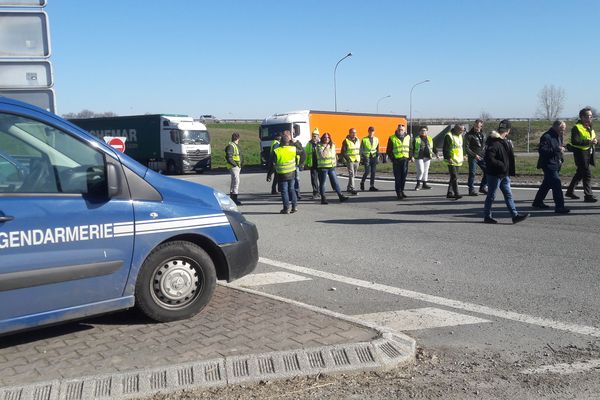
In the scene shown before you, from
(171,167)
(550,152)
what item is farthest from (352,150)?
(171,167)

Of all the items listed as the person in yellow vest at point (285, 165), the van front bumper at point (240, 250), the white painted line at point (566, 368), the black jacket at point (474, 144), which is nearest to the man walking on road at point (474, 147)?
the black jacket at point (474, 144)

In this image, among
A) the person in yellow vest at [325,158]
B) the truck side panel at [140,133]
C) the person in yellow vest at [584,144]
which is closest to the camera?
the person in yellow vest at [584,144]

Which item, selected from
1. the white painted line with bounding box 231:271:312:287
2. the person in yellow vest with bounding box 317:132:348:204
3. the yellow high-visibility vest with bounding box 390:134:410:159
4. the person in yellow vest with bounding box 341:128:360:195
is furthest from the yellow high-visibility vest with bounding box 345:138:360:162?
the white painted line with bounding box 231:271:312:287

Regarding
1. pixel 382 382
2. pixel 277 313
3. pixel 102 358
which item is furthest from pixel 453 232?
pixel 102 358

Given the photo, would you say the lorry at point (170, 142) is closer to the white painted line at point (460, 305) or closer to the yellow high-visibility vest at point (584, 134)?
the yellow high-visibility vest at point (584, 134)

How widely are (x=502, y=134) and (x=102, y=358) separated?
783 cm

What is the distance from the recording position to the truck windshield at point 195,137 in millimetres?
31219

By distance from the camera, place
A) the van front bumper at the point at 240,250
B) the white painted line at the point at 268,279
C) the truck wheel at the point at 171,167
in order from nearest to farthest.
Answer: the van front bumper at the point at 240,250, the white painted line at the point at 268,279, the truck wheel at the point at 171,167

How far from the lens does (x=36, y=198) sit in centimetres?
406

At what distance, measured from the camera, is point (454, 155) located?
13.2 m

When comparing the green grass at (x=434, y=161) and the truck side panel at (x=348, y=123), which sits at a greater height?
the truck side panel at (x=348, y=123)

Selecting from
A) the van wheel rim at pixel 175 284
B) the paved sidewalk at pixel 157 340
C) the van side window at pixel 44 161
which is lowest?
the paved sidewalk at pixel 157 340

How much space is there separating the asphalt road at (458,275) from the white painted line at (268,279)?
0.5 inches

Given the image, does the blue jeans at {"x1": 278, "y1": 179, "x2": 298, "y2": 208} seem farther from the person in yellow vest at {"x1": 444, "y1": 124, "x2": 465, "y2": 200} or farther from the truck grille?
the truck grille
